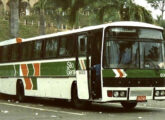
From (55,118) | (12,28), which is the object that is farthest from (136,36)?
(12,28)

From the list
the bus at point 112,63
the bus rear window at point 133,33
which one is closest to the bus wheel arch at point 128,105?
the bus at point 112,63

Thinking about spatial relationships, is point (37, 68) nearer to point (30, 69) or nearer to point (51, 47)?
point (30, 69)

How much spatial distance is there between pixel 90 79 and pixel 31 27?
7181 centimetres

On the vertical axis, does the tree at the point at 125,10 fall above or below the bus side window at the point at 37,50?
above

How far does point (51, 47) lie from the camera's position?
21.3m

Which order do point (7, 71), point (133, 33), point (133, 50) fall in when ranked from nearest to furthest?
1. point (133, 50)
2. point (133, 33)
3. point (7, 71)

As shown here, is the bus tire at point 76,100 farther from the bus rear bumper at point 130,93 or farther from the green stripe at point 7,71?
the green stripe at point 7,71

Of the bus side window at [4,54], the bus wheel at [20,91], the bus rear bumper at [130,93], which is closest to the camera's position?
the bus rear bumper at [130,93]

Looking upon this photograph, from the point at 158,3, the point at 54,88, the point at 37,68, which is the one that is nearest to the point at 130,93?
the point at 54,88

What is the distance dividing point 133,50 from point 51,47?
4.50m

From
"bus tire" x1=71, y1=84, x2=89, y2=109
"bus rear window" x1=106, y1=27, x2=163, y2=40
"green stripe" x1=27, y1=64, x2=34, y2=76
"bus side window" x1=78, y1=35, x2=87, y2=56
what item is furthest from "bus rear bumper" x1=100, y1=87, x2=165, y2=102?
"green stripe" x1=27, y1=64, x2=34, y2=76

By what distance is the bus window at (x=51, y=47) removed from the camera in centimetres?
2091

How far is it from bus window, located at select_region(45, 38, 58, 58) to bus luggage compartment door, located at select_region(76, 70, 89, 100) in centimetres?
239

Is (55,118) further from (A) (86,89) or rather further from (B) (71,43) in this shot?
(B) (71,43)
